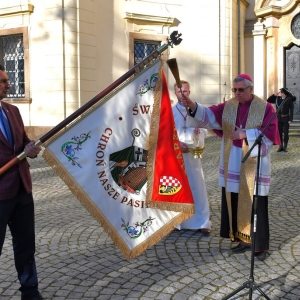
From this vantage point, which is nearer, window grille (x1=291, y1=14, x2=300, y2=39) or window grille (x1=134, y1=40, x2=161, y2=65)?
window grille (x1=134, y1=40, x2=161, y2=65)

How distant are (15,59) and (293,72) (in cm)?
1081

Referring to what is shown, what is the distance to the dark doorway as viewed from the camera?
59.4 feet

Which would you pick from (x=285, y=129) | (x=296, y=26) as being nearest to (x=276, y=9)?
(x=296, y=26)

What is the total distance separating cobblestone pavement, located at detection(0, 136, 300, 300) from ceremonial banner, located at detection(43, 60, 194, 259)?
49 centimetres

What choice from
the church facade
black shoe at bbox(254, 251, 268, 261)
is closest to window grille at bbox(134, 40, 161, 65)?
the church facade

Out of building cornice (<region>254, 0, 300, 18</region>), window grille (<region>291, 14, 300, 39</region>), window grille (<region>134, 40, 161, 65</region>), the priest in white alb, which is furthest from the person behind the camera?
window grille (<region>291, 14, 300, 39</region>)

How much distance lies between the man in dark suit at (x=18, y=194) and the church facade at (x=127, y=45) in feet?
28.5

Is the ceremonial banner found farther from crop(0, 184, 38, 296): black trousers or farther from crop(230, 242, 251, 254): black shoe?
crop(230, 242, 251, 254): black shoe

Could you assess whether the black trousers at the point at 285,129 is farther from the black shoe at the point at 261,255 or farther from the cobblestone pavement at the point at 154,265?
the black shoe at the point at 261,255

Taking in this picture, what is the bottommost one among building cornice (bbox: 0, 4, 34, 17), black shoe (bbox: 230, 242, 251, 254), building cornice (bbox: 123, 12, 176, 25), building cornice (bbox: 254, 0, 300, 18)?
black shoe (bbox: 230, 242, 251, 254)

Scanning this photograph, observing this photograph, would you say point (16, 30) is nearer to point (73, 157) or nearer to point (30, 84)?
point (30, 84)

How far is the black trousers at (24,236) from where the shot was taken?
326cm

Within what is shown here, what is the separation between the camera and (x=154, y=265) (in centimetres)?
419

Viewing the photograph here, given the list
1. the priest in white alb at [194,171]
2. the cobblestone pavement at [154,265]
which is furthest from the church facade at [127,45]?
the cobblestone pavement at [154,265]
